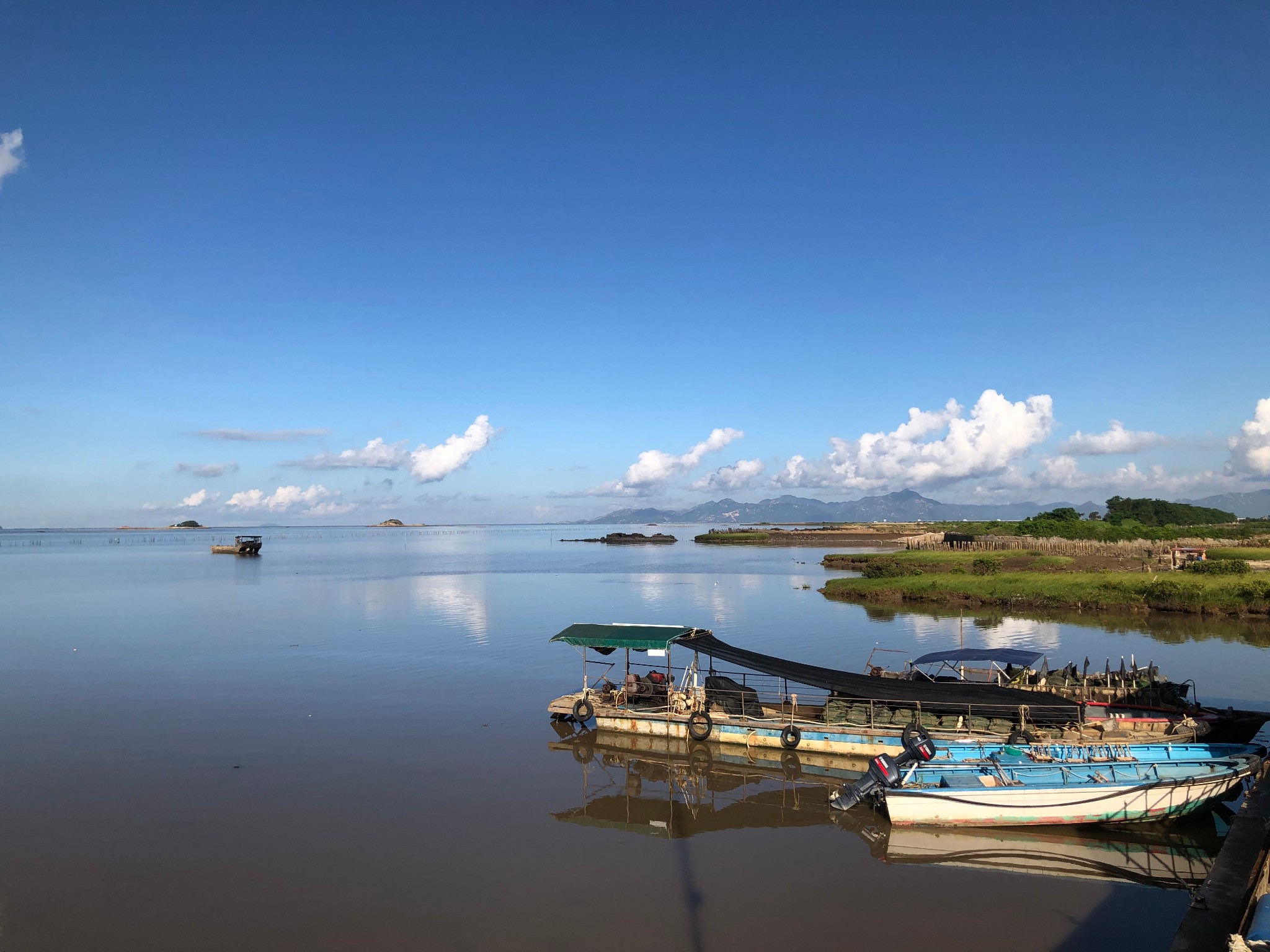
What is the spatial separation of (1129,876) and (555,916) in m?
10.6

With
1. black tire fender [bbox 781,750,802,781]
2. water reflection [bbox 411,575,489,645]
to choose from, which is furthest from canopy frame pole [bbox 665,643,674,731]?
water reflection [bbox 411,575,489,645]

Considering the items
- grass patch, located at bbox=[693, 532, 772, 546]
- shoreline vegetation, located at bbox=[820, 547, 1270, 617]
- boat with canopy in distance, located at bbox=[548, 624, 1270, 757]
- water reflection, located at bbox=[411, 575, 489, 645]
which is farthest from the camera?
grass patch, located at bbox=[693, 532, 772, 546]

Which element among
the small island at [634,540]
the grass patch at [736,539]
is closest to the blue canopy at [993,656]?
the grass patch at [736,539]

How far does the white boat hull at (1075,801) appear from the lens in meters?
14.8

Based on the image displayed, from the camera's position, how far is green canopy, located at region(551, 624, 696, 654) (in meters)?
22.0

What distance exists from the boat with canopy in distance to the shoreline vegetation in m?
25.7

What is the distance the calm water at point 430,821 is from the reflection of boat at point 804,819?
14 cm

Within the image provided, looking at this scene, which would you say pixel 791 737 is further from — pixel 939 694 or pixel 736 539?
pixel 736 539

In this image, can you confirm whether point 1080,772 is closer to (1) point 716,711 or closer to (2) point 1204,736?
(2) point 1204,736

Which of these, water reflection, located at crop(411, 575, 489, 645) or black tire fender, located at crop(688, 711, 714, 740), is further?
water reflection, located at crop(411, 575, 489, 645)

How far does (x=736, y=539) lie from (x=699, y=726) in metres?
135

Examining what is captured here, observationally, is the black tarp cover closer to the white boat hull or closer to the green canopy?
the green canopy

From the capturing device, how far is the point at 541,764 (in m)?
19.9

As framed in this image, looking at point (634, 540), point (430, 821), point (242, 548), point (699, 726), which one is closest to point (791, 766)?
point (699, 726)
